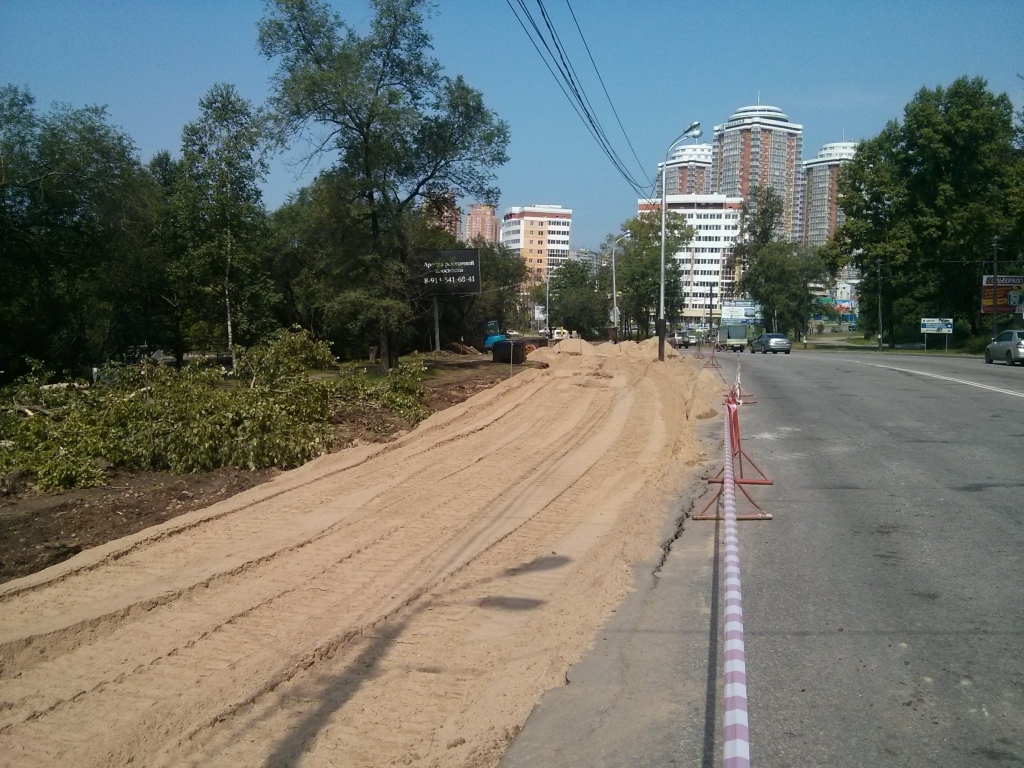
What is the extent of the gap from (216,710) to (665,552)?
183 inches

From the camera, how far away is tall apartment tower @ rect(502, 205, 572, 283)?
188 meters

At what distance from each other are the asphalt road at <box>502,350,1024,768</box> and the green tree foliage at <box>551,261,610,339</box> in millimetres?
78147

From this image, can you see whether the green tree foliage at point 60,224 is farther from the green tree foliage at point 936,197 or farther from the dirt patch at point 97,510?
the green tree foliage at point 936,197

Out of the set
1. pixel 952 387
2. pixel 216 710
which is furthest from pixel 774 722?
pixel 952 387

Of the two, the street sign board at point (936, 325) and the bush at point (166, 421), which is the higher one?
the street sign board at point (936, 325)

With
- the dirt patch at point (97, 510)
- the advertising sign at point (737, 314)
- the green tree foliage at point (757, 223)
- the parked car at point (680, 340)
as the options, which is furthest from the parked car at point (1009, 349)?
the green tree foliage at point (757, 223)

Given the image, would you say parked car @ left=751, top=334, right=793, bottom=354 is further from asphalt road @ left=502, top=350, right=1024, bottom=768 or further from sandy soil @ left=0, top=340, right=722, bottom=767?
sandy soil @ left=0, top=340, right=722, bottom=767

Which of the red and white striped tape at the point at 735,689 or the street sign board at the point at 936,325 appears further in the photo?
the street sign board at the point at 936,325

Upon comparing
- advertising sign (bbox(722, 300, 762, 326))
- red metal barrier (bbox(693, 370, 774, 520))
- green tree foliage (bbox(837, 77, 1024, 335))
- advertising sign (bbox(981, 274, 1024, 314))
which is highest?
green tree foliage (bbox(837, 77, 1024, 335))

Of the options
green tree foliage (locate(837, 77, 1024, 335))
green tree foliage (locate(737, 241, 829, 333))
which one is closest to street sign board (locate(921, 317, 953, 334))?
green tree foliage (locate(837, 77, 1024, 335))

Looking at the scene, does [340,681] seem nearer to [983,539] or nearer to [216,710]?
[216,710]

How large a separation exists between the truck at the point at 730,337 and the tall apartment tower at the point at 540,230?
4712 inches

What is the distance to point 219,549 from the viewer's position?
793 cm

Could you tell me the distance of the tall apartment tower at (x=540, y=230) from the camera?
188m
